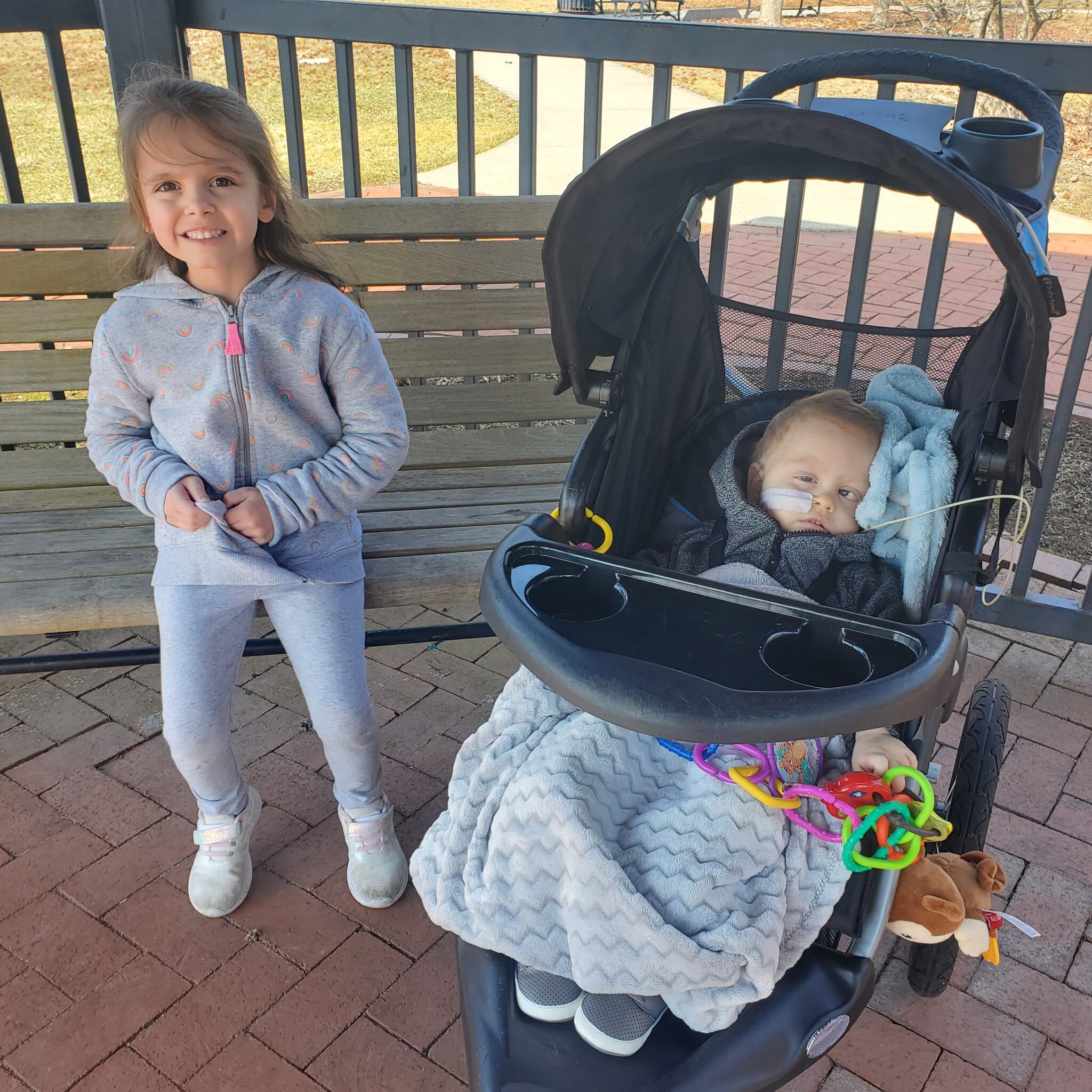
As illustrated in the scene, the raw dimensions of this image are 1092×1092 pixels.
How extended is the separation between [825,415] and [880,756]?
794 mm

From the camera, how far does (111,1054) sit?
2090 mm

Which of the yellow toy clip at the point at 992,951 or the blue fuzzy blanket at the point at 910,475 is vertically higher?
the blue fuzzy blanket at the point at 910,475

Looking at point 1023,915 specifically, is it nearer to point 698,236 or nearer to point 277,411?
point 698,236

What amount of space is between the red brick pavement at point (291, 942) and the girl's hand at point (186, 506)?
3.01ft

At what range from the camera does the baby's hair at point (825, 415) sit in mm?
2221

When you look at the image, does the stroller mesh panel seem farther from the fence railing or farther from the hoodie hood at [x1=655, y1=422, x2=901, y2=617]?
the fence railing

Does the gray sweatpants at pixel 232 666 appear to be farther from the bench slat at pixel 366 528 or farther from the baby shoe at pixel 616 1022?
the baby shoe at pixel 616 1022

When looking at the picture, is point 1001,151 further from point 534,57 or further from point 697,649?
point 534,57

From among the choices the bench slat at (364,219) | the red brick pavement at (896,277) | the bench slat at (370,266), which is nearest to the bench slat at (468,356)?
the bench slat at (370,266)

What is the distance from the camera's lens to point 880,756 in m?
1.76

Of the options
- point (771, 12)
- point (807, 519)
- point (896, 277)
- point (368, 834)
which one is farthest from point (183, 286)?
point (771, 12)

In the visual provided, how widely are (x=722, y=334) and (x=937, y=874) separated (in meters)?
1.32

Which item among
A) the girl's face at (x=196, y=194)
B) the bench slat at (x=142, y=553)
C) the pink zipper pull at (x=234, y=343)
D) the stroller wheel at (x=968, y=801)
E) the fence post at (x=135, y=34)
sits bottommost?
the stroller wheel at (x=968, y=801)

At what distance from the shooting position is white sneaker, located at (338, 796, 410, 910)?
242 cm
